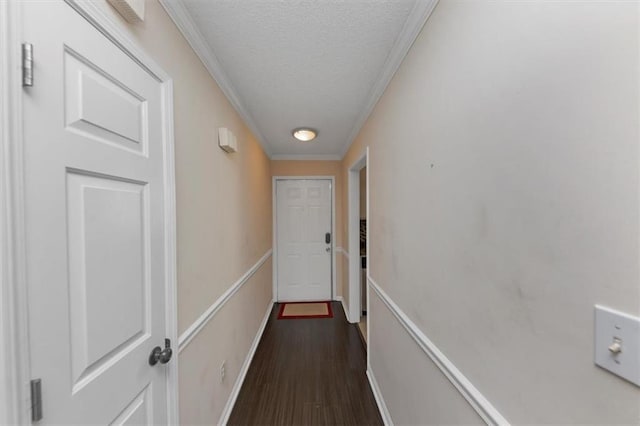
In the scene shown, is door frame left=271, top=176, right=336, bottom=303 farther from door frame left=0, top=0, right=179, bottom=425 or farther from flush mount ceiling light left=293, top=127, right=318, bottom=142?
door frame left=0, top=0, right=179, bottom=425

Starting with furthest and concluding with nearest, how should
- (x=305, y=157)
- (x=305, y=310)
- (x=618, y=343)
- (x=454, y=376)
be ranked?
(x=305, y=157), (x=305, y=310), (x=454, y=376), (x=618, y=343)

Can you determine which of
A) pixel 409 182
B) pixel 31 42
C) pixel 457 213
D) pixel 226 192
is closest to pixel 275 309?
pixel 226 192

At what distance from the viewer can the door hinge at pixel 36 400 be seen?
1.79ft

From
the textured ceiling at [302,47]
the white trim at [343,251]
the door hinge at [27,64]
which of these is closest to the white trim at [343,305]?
the white trim at [343,251]

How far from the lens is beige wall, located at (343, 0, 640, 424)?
45 centimetres

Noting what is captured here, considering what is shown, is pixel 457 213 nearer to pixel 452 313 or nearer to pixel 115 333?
pixel 452 313

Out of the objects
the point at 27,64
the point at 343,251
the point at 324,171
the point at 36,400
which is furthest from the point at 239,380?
the point at 324,171

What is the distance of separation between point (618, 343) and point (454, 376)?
0.60 metres

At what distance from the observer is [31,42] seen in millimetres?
554

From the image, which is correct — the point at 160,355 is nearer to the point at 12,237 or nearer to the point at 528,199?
the point at 12,237

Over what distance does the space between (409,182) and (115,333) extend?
1.37 m

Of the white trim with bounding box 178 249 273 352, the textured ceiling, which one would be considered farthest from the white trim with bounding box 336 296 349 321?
the textured ceiling

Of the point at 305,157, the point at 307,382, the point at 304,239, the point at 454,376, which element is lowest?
the point at 307,382

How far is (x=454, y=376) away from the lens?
2.98 feet
